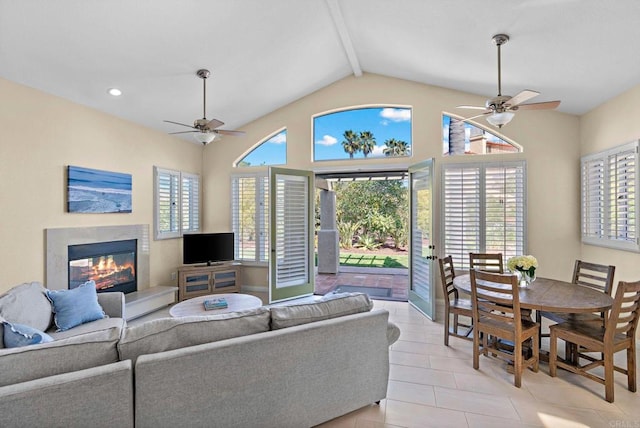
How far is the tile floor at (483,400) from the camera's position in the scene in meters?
2.21

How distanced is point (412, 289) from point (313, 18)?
161 inches

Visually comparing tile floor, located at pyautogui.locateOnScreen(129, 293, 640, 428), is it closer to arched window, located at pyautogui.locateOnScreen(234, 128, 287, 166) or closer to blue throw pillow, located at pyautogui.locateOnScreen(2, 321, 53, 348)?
blue throw pillow, located at pyautogui.locateOnScreen(2, 321, 53, 348)

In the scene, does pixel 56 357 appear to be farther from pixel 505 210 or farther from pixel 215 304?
pixel 505 210

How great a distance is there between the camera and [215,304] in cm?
347

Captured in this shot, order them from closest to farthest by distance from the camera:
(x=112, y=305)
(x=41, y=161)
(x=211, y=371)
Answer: (x=211, y=371) → (x=112, y=305) → (x=41, y=161)

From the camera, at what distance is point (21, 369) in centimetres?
148

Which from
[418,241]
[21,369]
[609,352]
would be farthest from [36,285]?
[609,352]

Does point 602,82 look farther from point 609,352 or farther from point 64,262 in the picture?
point 64,262

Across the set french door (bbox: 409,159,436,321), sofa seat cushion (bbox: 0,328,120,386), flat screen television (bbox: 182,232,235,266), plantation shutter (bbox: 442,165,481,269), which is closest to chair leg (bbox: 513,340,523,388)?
french door (bbox: 409,159,436,321)

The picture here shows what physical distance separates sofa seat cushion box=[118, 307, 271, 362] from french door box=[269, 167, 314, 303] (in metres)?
3.11

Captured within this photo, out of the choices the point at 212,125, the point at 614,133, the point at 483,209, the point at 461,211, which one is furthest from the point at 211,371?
the point at 614,133

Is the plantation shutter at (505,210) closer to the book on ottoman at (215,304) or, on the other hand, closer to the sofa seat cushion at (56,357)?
the book on ottoman at (215,304)

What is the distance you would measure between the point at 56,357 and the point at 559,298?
3.66 metres

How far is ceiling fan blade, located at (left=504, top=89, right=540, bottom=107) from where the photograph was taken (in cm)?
264
